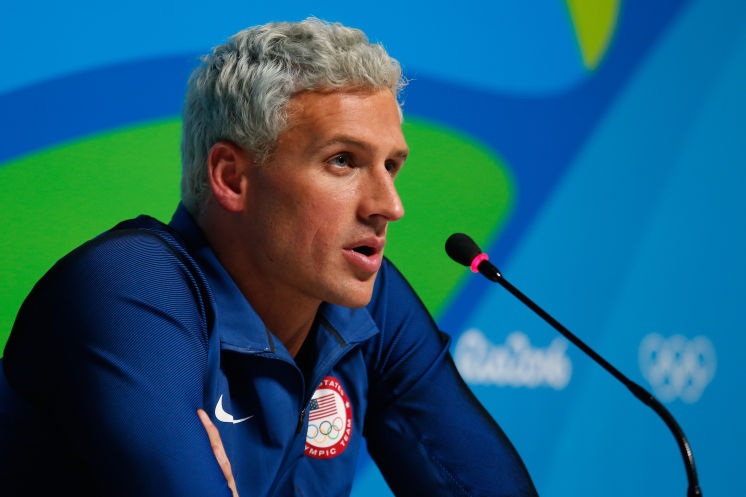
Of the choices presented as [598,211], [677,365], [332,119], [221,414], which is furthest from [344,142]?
[677,365]

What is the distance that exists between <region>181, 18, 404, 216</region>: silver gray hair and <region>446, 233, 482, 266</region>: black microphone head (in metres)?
0.23

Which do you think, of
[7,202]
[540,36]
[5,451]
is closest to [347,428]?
[5,451]

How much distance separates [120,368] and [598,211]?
4.28 ft

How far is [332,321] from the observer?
118 centimetres

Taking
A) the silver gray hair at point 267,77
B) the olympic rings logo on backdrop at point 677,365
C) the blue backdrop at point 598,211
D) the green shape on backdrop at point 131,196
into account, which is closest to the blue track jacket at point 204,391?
the silver gray hair at point 267,77

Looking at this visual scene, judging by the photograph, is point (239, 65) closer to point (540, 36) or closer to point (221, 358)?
point (221, 358)

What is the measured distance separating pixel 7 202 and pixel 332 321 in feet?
1.80

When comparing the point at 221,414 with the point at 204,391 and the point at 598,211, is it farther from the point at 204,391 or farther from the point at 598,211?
the point at 598,211

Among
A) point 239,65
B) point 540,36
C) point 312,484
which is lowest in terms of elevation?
point 312,484

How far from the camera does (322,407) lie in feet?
3.94

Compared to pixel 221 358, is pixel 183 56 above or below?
above

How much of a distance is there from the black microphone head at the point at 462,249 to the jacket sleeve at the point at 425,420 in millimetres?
163

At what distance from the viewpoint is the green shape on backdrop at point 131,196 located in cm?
130

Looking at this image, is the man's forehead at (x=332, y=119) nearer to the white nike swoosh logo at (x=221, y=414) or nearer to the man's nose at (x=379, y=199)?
the man's nose at (x=379, y=199)
